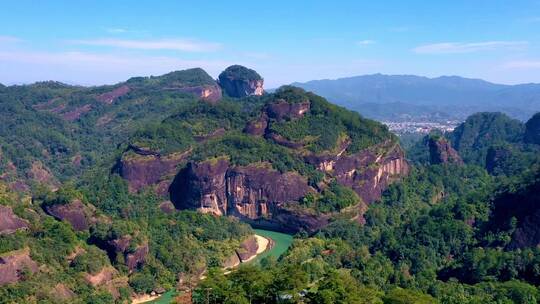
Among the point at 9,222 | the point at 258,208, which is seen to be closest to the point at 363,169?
the point at 258,208

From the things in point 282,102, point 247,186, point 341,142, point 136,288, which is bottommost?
point 136,288

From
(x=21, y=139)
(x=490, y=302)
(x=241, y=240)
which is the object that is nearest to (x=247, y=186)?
(x=241, y=240)

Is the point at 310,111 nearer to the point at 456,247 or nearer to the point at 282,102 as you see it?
the point at 282,102

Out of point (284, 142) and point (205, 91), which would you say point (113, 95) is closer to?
point (205, 91)

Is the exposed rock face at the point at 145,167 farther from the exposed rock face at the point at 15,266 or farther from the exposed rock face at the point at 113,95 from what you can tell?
the exposed rock face at the point at 113,95

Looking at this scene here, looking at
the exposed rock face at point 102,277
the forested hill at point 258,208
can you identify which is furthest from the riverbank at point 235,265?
the exposed rock face at point 102,277

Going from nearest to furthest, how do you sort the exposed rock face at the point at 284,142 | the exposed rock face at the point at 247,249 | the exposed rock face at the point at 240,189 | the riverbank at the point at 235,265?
the riverbank at the point at 235,265
the exposed rock face at the point at 247,249
the exposed rock face at the point at 240,189
the exposed rock face at the point at 284,142
